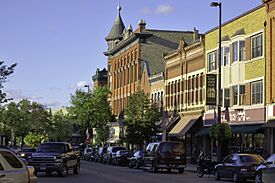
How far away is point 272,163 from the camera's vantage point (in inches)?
892

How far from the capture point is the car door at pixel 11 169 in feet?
43.1

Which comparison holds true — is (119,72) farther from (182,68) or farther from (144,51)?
(182,68)

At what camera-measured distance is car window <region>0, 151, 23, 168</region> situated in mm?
13498

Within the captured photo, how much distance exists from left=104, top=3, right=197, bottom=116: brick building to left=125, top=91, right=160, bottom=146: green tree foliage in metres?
9.30

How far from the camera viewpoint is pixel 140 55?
74000 millimetres

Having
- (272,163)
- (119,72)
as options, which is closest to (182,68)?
(119,72)

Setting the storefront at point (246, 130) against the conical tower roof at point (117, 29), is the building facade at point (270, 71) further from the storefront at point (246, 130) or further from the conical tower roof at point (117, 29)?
the conical tower roof at point (117, 29)

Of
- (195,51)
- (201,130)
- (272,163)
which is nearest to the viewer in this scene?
(272,163)

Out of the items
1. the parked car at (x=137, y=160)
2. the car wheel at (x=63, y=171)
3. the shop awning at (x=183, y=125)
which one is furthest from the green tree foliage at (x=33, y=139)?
the car wheel at (x=63, y=171)

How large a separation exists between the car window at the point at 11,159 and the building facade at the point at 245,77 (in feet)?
93.7

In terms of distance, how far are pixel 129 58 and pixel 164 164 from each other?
43012mm

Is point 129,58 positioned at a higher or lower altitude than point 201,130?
higher

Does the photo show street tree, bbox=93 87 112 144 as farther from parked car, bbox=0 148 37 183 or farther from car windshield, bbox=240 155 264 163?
parked car, bbox=0 148 37 183

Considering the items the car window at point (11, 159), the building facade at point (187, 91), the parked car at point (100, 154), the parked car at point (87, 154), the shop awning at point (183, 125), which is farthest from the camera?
the parked car at point (87, 154)
